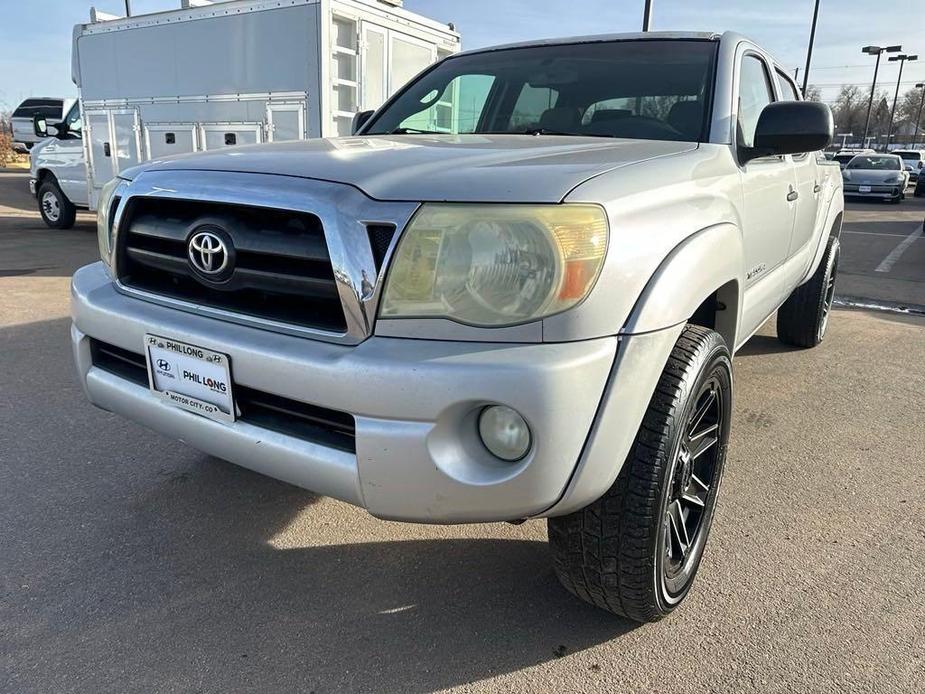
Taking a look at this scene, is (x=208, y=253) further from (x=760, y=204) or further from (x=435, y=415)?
(x=760, y=204)

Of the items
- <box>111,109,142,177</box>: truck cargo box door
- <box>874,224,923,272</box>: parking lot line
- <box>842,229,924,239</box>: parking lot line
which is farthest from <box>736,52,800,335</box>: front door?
<box>842,229,924,239</box>: parking lot line

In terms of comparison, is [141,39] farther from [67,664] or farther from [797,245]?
[67,664]

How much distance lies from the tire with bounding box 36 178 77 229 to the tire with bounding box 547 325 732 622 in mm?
11634

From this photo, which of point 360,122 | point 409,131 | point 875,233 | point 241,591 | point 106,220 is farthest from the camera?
point 875,233

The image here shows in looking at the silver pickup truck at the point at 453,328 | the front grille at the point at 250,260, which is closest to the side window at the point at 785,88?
the silver pickup truck at the point at 453,328

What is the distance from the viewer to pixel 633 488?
5.89 ft

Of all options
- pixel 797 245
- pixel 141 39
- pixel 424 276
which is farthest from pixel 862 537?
pixel 141 39

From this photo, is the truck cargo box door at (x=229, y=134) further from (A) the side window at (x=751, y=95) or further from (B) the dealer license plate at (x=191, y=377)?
(B) the dealer license plate at (x=191, y=377)

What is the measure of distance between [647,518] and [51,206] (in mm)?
12130

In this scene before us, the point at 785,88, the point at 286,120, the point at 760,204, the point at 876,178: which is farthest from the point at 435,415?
the point at 876,178

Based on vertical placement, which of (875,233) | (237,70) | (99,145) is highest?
(237,70)

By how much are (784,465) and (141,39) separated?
8.87 meters

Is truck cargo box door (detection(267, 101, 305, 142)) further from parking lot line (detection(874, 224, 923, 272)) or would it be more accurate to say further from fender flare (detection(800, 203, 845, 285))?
parking lot line (detection(874, 224, 923, 272))

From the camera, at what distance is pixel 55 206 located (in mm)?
11391
